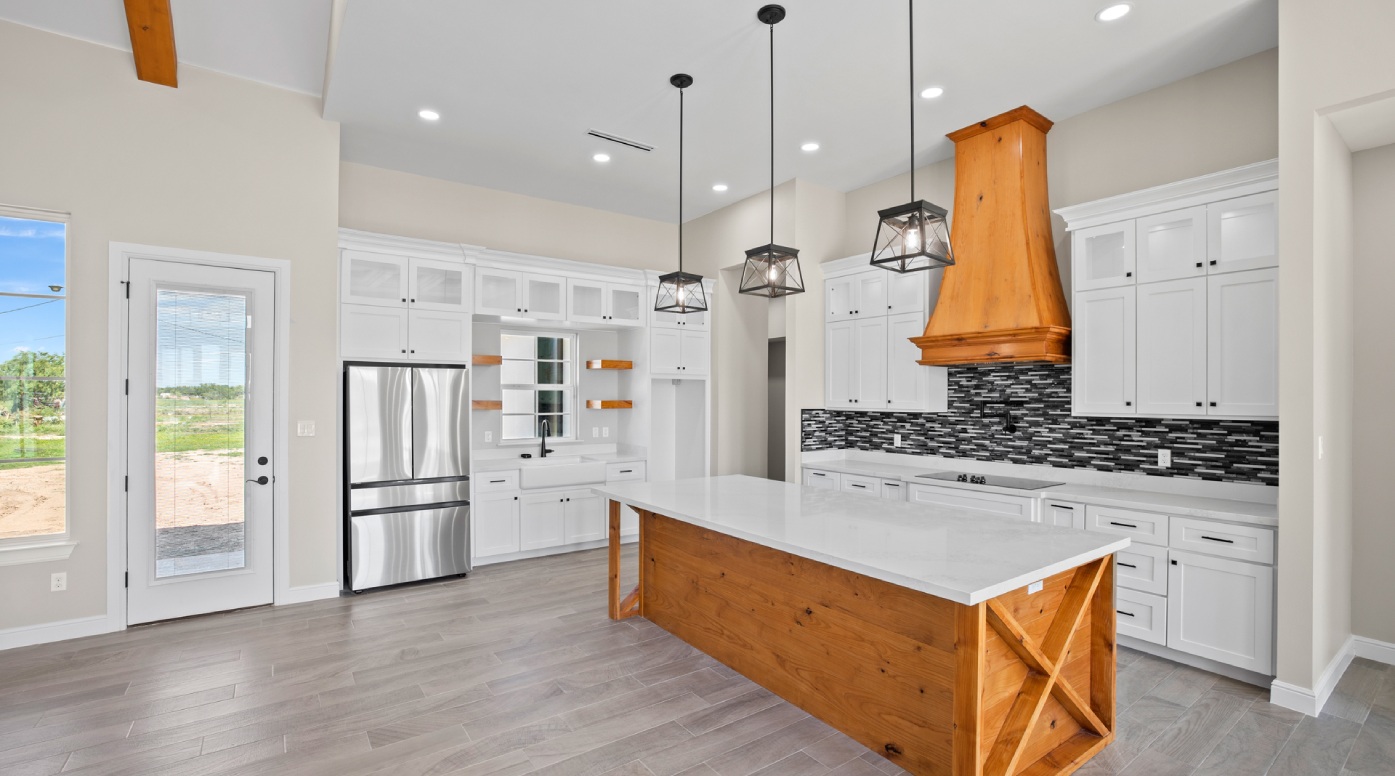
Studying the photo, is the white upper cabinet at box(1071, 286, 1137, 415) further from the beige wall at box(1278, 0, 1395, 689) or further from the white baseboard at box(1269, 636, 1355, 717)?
the white baseboard at box(1269, 636, 1355, 717)

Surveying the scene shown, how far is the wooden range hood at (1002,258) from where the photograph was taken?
4055mm

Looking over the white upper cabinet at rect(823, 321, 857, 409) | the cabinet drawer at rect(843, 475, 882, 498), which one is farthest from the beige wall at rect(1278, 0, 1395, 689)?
the white upper cabinet at rect(823, 321, 857, 409)

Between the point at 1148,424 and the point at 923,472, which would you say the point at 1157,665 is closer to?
the point at 1148,424

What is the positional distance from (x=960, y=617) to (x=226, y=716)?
3092 mm

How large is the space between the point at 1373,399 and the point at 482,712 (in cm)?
477

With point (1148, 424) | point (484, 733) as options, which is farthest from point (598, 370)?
point (1148, 424)

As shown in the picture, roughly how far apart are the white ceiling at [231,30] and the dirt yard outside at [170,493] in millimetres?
2448

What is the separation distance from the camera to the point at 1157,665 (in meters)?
3.38

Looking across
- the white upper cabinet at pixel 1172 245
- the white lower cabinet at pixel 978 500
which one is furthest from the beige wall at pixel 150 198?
the white upper cabinet at pixel 1172 245

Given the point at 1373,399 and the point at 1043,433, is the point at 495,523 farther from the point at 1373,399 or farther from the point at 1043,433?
the point at 1373,399

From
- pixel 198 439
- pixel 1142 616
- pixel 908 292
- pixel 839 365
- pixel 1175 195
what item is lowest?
pixel 1142 616

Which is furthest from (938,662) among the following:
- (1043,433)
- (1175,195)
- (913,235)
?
(1175,195)

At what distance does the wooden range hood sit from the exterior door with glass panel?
15.1 ft

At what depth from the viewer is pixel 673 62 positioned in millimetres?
3631
